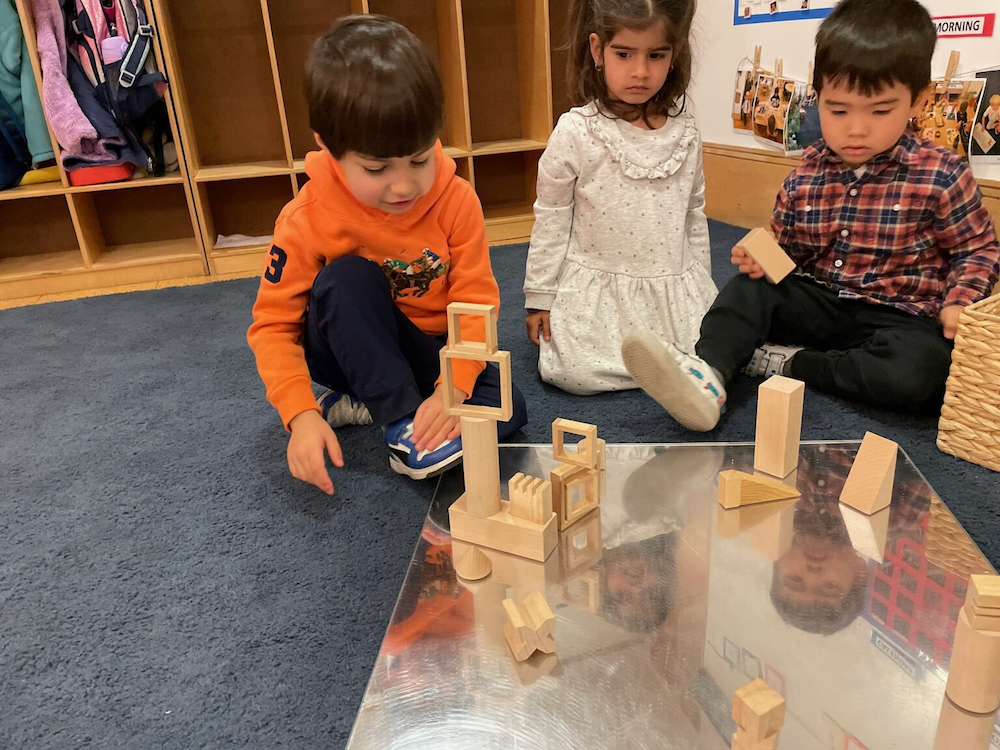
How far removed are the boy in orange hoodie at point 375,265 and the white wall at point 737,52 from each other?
979 millimetres

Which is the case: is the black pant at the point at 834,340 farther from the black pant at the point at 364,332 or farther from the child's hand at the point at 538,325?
the black pant at the point at 364,332

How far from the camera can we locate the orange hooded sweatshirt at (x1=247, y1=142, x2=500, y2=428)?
94 cm

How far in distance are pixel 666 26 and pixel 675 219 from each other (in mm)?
285

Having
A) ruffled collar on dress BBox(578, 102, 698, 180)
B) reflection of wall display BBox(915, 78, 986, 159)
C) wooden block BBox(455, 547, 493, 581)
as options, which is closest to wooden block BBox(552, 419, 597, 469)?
wooden block BBox(455, 547, 493, 581)

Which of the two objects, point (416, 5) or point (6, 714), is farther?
point (416, 5)

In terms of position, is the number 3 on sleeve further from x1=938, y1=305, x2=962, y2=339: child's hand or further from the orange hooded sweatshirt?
x1=938, y1=305, x2=962, y2=339: child's hand

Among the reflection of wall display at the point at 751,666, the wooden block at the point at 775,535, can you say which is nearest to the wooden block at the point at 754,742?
the reflection of wall display at the point at 751,666

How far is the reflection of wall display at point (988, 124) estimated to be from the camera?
1.37 m

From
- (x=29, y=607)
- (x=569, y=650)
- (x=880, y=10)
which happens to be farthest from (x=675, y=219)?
(x=29, y=607)

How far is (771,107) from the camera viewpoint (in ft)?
6.41

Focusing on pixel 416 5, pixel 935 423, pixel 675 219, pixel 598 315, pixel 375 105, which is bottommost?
pixel 935 423

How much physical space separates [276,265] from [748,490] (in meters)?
0.61

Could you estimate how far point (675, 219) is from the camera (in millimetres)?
1228

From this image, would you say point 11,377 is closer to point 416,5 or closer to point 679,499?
point 679,499
